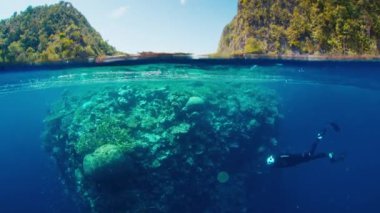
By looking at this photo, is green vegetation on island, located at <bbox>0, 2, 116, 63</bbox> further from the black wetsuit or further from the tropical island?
the black wetsuit

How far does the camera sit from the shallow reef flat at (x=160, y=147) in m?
14.4

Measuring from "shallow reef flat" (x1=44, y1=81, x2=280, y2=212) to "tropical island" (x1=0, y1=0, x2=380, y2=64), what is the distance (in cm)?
256

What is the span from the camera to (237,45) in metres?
27.9

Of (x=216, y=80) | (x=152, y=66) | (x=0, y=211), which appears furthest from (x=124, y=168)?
(x=0, y=211)

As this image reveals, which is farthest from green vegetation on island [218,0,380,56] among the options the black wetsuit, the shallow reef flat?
the black wetsuit

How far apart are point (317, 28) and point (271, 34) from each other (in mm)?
3629

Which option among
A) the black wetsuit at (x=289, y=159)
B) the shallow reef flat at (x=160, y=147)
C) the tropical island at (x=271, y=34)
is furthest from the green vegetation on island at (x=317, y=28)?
the black wetsuit at (x=289, y=159)

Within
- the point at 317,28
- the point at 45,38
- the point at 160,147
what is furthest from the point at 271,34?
the point at 45,38

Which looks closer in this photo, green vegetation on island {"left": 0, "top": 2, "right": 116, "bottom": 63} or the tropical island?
green vegetation on island {"left": 0, "top": 2, "right": 116, "bottom": 63}

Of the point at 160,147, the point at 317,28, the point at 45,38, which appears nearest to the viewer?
the point at 160,147

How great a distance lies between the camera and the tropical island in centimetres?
1762

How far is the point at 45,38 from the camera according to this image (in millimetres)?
20562

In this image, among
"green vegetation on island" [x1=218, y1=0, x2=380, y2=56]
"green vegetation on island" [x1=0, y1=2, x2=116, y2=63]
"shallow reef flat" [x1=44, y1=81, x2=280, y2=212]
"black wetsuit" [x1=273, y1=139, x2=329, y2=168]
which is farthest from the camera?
"green vegetation on island" [x1=218, y1=0, x2=380, y2=56]

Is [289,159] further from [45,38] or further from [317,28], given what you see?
[45,38]
